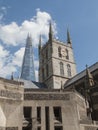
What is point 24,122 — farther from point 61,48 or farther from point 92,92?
point 61,48

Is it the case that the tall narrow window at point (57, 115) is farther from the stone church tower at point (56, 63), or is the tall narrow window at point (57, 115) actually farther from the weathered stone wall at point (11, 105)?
the stone church tower at point (56, 63)

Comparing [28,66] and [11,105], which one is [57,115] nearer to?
[11,105]

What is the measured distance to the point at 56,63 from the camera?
6444 cm

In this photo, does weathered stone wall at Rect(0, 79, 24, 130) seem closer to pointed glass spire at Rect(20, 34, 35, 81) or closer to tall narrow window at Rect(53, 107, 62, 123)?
tall narrow window at Rect(53, 107, 62, 123)

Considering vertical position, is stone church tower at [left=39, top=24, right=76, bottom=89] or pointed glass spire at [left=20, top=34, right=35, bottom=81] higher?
pointed glass spire at [left=20, top=34, right=35, bottom=81]

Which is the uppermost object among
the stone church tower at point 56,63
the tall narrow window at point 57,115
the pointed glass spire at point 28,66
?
the pointed glass spire at point 28,66

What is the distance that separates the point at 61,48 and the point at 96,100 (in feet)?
107

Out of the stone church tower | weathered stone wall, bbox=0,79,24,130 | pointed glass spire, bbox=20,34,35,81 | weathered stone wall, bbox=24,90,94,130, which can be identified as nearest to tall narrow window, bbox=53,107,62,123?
weathered stone wall, bbox=24,90,94,130

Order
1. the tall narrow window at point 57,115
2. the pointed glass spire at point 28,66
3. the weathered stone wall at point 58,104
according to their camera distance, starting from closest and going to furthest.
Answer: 1. the weathered stone wall at point 58,104
2. the tall narrow window at point 57,115
3. the pointed glass spire at point 28,66

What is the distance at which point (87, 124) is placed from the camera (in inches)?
1108

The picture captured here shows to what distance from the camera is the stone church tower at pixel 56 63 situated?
2442 inches

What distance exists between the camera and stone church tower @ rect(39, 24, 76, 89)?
6203 centimetres

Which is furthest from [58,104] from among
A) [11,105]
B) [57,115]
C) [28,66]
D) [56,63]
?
[28,66]

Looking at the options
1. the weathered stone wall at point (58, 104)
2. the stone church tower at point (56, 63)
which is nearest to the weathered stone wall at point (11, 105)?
the weathered stone wall at point (58, 104)
